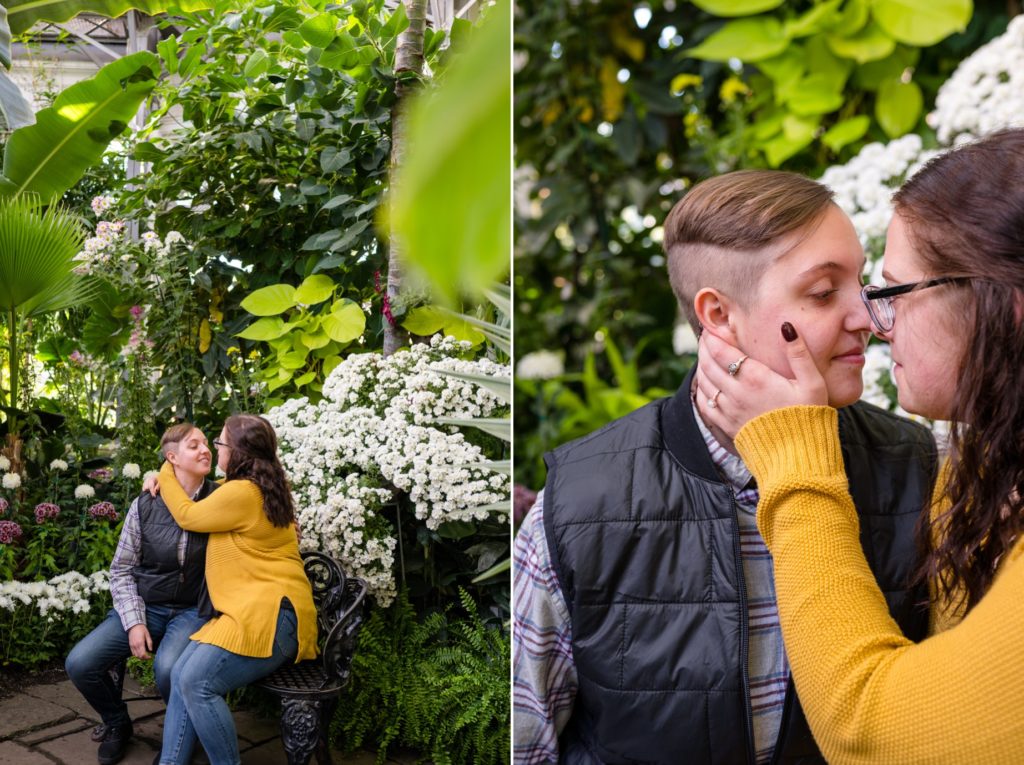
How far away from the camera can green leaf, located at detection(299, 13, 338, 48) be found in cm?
171

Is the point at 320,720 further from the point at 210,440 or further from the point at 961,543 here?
the point at 961,543

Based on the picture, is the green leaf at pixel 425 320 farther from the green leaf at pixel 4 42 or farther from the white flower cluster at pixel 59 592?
the green leaf at pixel 4 42

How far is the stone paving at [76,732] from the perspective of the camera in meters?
1.56

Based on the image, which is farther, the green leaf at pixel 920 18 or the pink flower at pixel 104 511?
the pink flower at pixel 104 511

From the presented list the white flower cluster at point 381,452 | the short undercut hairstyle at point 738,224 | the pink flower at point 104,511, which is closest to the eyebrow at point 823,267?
the short undercut hairstyle at point 738,224

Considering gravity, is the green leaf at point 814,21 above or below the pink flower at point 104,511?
above

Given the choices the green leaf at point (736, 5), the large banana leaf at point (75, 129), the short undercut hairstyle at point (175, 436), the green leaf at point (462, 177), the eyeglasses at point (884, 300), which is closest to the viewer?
the green leaf at point (462, 177)

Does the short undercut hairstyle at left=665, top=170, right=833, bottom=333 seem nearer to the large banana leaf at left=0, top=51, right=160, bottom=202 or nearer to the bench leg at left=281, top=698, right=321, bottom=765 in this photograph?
the bench leg at left=281, top=698, right=321, bottom=765

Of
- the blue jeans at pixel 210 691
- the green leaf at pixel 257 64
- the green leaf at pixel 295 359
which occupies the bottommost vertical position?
the blue jeans at pixel 210 691

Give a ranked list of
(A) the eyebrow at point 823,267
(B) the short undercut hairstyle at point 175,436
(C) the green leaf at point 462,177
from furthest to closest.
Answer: (B) the short undercut hairstyle at point 175,436 → (A) the eyebrow at point 823,267 → (C) the green leaf at point 462,177

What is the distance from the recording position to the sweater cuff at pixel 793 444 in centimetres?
65

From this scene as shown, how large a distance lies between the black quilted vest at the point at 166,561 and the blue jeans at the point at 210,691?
0.10 meters

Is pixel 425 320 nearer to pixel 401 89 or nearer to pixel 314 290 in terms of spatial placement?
pixel 314 290

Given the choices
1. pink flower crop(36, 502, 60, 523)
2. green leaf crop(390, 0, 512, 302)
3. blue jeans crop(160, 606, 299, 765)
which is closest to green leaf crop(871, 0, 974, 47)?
blue jeans crop(160, 606, 299, 765)
